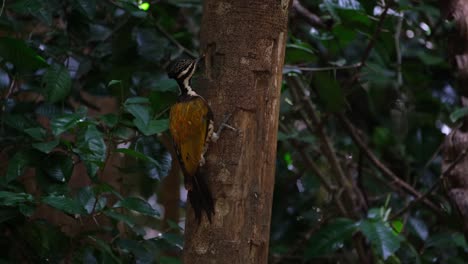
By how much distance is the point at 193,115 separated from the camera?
3137 millimetres

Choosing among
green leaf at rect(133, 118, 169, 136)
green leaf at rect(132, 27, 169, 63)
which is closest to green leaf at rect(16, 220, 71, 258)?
green leaf at rect(133, 118, 169, 136)

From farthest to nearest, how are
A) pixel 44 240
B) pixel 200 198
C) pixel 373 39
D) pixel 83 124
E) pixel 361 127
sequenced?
1. pixel 361 127
2. pixel 373 39
3. pixel 44 240
4. pixel 83 124
5. pixel 200 198

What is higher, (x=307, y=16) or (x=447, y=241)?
(x=307, y=16)

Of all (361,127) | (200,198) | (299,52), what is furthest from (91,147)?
(361,127)

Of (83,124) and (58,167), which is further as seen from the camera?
(58,167)

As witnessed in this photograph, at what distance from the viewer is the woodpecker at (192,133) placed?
9.05 ft

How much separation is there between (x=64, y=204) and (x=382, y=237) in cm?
158

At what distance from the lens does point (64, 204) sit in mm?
2973

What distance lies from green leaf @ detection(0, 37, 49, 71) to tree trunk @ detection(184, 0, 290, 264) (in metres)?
0.92

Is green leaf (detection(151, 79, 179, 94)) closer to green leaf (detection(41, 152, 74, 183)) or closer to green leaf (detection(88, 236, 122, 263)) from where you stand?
green leaf (detection(41, 152, 74, 183))

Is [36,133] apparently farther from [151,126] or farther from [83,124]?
[151,126]

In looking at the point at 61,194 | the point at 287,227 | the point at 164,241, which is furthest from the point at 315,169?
the point at 61,194

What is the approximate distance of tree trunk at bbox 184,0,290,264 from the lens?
272 cm

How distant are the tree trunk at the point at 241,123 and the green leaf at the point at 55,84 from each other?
1025mm
